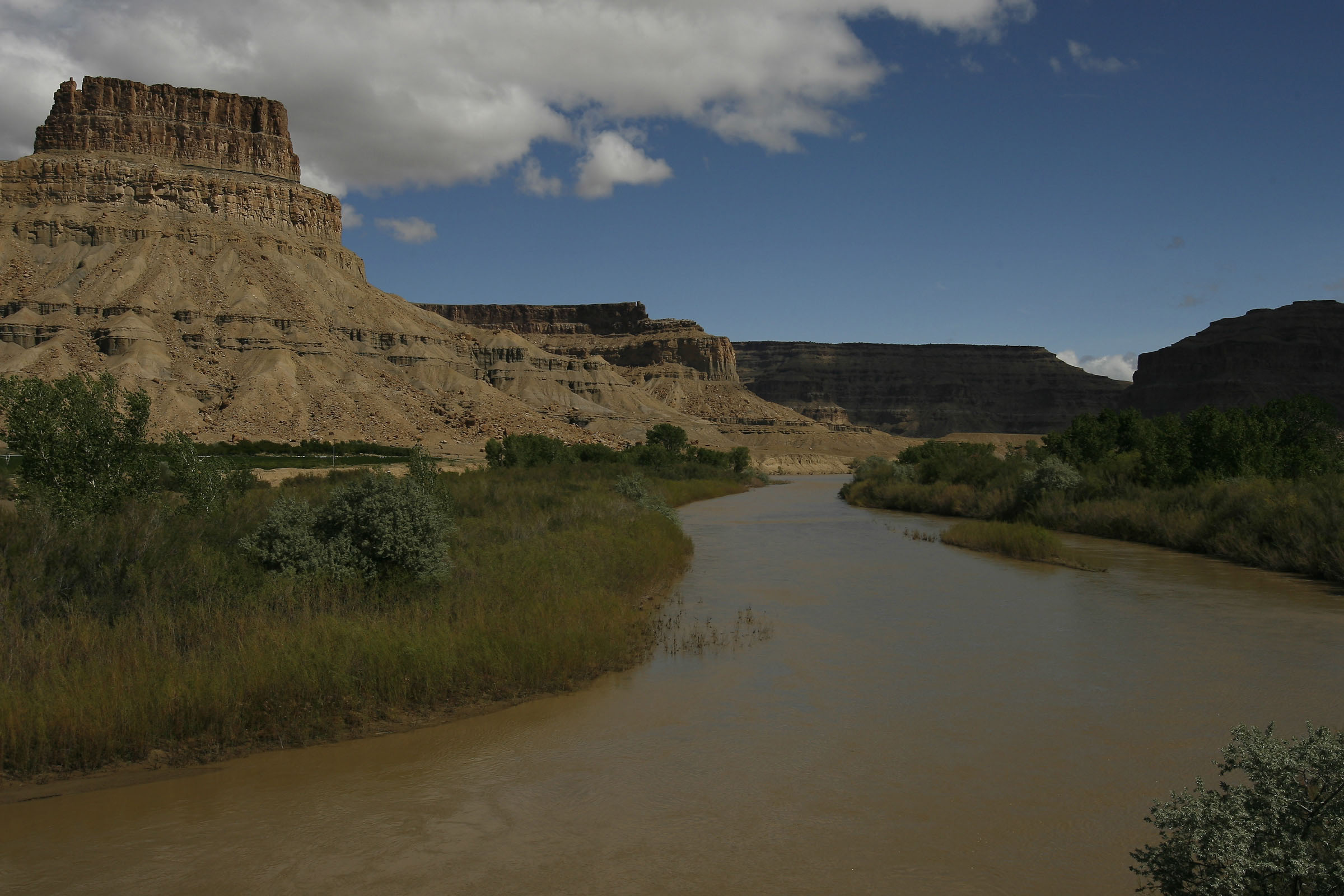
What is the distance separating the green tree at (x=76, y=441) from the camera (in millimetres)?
11484

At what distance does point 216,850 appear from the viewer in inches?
243

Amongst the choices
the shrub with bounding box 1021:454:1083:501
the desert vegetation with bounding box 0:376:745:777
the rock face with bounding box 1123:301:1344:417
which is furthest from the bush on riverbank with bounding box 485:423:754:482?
the rock face with bounding box 1123:301:1344:417

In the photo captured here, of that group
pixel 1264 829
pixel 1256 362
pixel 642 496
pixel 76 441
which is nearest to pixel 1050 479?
pixel 642 496

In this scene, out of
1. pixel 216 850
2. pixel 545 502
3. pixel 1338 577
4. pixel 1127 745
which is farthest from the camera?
pixel 545 502

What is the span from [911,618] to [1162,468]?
70.0ft

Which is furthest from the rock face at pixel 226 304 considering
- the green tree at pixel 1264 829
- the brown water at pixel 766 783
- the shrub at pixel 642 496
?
the green tree at pixel 1264 829

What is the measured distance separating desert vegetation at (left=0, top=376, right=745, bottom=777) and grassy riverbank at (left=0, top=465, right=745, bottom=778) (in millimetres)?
24

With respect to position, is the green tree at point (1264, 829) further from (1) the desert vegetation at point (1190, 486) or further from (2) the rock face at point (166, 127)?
(2) the rock face at point (166, 127)

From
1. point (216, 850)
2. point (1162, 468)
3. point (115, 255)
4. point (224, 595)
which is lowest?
point (216, 850)

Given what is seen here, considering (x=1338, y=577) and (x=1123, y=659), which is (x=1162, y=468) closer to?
(x=1338, y=577)

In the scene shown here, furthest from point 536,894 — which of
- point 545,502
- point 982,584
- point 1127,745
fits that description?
point 545,502

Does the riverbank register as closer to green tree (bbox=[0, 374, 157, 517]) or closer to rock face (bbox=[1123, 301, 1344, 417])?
green tree (bbox=[0, 374, 157, 517])

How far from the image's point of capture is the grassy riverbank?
25.4 ft

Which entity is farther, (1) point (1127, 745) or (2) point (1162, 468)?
(2) point (1162, 468)
